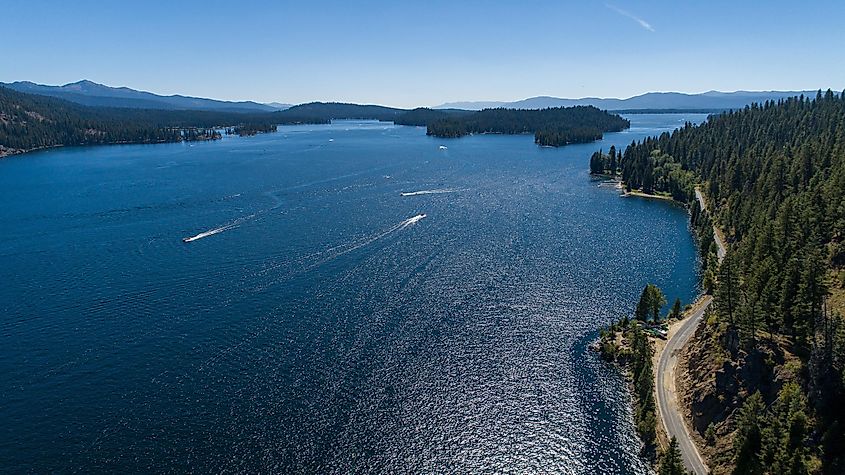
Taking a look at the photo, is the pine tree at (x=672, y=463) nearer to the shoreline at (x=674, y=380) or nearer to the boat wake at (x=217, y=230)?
the shoreline at (x=674, y=380)

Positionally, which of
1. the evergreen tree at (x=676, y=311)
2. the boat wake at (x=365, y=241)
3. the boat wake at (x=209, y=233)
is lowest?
the evergreen tree at (x=676, y=311)

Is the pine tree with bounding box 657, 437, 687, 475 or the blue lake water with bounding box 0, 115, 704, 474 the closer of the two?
the pine tree with bounding box 657, 437, 687, 475

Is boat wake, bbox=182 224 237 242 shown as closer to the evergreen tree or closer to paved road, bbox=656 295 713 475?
the evergreen tree

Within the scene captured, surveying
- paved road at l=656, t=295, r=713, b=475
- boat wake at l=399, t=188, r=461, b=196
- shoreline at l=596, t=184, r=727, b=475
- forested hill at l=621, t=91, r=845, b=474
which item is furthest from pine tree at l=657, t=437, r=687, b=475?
boat wake at l=399, t=188, r=461, b=196

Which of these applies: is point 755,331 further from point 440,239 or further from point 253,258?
point 253,258

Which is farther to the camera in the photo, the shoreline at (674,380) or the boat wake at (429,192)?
the boat wake at (429,192)

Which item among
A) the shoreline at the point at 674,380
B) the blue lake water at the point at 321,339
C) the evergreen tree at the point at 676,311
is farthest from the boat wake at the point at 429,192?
the evergreen tree at the point at 676,311

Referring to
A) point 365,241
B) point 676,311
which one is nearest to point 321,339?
point 365,241
